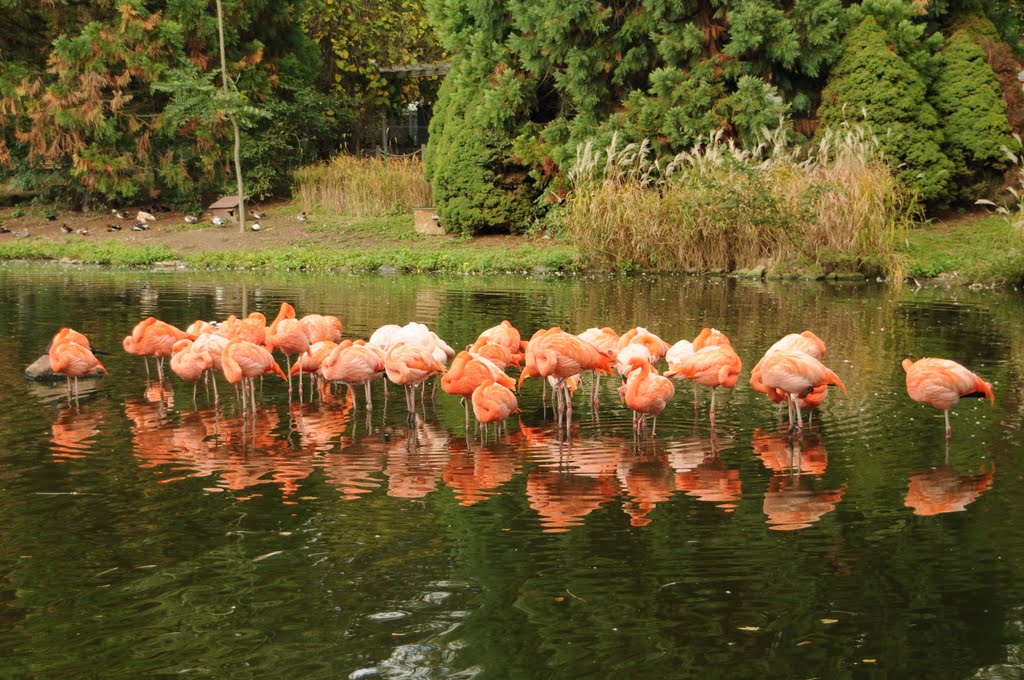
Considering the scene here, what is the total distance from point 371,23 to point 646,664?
98.9 ft

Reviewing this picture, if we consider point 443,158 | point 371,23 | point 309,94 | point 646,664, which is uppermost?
point 371,23

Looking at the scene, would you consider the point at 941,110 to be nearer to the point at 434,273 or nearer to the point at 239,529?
the point at 434,273

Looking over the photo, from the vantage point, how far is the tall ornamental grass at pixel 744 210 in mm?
17984

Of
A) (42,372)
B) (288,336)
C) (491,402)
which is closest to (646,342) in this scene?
(491,402)

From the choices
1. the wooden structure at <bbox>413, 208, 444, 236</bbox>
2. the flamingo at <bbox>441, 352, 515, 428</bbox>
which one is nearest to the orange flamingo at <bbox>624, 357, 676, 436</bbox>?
the flamingo at <bbox>441, 352, 515, 428</bbox>

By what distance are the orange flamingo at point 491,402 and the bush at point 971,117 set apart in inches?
645

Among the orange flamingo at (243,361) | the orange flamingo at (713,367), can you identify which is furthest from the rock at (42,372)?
the orange flamingo at (713,367)

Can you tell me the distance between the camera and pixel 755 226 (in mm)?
18484

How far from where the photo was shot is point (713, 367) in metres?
7.83

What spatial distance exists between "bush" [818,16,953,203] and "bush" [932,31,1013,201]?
0.43 m

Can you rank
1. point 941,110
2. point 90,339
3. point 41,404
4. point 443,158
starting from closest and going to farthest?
1. point 41,404
2. point 90,339
3. point 941,110
4. point 443,158

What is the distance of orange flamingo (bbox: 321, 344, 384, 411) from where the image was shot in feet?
26.6

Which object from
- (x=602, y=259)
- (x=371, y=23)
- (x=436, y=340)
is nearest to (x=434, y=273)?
(x=602, y=259)

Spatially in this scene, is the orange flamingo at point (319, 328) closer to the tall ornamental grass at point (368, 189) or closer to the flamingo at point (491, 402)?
the flamingo at point (491, 402)
